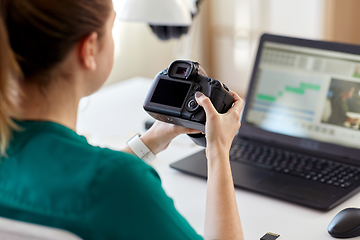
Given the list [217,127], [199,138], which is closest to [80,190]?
[217,127]

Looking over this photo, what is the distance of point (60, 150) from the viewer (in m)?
0.56

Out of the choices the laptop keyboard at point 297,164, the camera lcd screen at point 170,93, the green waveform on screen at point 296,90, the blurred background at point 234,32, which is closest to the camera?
the camera lcd screen at point 170,93

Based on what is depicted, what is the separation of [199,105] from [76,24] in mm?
325

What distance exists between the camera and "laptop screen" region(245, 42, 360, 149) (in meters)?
1.07

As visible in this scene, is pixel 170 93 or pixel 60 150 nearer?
pixel 60 150

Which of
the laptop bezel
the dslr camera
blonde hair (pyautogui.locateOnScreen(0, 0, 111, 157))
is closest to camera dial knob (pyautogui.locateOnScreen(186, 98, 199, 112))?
the dslr camera

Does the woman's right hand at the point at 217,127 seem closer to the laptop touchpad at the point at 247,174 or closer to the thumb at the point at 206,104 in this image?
the thumb at the point at 206,104

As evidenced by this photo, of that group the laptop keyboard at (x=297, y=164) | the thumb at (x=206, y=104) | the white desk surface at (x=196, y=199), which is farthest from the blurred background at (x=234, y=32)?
the thumb at (x=206, y=104)

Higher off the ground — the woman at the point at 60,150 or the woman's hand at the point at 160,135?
the woman at the point at 60,150

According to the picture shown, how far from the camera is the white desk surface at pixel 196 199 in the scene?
824 millimetres

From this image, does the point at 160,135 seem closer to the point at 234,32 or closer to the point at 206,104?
the point at 206,104

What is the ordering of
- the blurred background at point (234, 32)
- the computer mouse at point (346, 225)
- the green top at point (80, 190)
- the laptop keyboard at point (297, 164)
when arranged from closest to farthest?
the green top at point (80, 190)
the computer mouse at point (346, 225)
the laptop keyboard at point (297, 164)
the blurred background at point (234, 32)

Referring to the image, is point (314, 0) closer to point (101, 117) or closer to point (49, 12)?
point (101, 117)

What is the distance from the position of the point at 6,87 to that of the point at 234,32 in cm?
286
